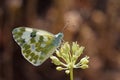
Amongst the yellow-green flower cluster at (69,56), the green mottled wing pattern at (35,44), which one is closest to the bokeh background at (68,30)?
the green mottled wing pattern at (35,44)

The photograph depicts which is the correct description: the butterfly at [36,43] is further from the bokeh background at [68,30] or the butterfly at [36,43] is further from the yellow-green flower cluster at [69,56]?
the bokeh background at [68,30]

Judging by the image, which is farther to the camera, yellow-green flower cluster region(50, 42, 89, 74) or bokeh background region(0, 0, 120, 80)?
bokeh background region(0, 0, 120, 80)

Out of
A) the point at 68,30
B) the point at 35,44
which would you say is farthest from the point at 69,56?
the point at 68,30

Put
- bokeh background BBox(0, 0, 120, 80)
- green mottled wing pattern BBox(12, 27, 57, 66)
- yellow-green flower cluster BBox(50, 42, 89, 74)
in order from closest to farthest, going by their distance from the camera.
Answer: yellow-green flower cluster BBox(50, 42, 89, 74) → green mottled wing pattern BBox(12, 27, 57, 66) → bokeh background BBox(0, 0, 120, 80)

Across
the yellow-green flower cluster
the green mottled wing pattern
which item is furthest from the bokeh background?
the yellow-green flower cluster

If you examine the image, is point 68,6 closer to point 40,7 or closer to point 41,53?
point 40,7

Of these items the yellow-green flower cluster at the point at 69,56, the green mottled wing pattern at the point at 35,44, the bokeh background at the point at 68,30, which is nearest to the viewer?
the yellow-green flower cluster at the point at 69,56

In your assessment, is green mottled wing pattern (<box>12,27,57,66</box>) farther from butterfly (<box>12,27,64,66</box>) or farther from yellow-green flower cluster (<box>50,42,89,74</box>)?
yellow-green flower cluster (<box>50,42,89,74</box>)
